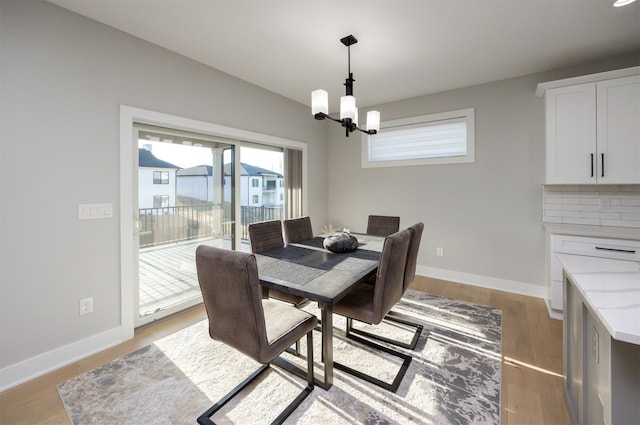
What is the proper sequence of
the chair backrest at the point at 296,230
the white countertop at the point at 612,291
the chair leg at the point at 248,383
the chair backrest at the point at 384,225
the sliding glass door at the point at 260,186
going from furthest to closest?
1. the sliding glass door at the point at 260,186
2. the chair backrest at the point at 384,225
3. the chair backrest at the point at 296,230
4. the chair leg at the point at 248,383
5. the white countertop at the point at 612,291

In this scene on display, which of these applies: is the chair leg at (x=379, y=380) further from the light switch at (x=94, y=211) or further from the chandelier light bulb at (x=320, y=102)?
the light switch at (x=94, y=211)

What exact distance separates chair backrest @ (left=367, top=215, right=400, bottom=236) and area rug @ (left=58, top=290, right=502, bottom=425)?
3.78 ft

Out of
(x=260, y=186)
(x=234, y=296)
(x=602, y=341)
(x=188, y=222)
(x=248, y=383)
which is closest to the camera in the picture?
(x=602, y=341)

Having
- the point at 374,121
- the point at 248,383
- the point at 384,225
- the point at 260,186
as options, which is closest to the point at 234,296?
the point at 248,383

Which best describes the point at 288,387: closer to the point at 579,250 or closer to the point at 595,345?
the point at 595,345

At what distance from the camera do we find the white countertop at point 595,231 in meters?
2.40

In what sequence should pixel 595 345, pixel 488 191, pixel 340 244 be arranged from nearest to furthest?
pixel 595 345, pixel 340 244, pixel 488 191

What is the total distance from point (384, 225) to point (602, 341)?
89.0 inches

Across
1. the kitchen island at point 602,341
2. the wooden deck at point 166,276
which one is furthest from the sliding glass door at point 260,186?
the kitchen island at point 602,341

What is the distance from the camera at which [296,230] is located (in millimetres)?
2932

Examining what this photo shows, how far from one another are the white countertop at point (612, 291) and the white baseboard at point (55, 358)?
3135mm

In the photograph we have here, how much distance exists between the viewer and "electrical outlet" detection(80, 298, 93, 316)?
7.14ft

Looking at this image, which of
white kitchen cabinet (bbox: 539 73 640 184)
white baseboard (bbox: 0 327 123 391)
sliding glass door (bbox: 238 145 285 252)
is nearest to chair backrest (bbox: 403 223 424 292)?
white kitchen cabinet (bbox: 539 73 640 184)

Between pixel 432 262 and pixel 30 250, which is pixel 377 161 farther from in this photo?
pixel 30 250
